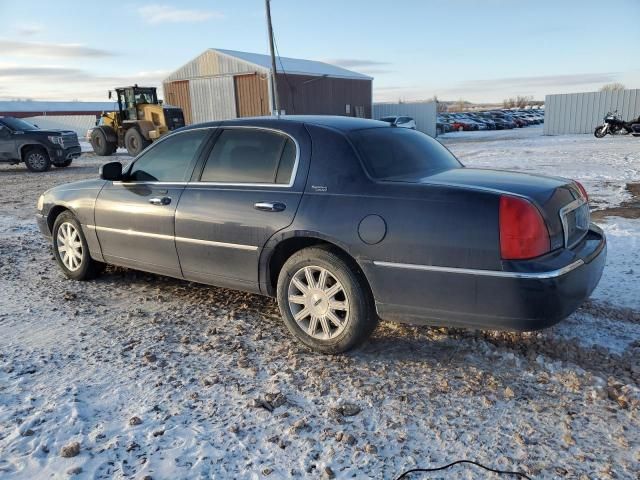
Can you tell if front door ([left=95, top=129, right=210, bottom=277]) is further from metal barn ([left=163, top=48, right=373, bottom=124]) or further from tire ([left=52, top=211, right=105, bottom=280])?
metal barn ([left=163, top=48, right=373, bottom=124])

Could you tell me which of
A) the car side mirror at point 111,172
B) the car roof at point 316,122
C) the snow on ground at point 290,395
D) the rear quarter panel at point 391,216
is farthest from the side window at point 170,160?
the rear quarter panel at point 391,216

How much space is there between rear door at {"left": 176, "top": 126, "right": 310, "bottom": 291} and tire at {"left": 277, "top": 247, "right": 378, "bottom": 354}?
1.00ft

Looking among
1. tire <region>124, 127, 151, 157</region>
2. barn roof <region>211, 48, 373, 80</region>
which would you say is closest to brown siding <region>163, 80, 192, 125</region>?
barn roof <region>211, 48, 373, 80</region>

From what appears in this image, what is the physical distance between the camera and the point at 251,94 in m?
34.2

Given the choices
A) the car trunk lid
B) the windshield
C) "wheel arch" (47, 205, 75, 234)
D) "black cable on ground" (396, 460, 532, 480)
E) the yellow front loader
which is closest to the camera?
"black cable on ground" (396, 460, 532, 480)

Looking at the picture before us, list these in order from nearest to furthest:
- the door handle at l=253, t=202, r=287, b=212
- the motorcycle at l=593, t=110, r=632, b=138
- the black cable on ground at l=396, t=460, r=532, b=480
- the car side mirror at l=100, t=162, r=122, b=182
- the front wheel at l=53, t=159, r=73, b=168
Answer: the black cable on ground at l=396, t=460, r=532, b=480, the door handle at l=253, t=202, r=287, b=212, the car side mirror at l=100, t=162, r=122, b=182, the front wheel at l=53, t=159, r=73, b=168, the motorcycle at l=593, t=110, r=632, b=138

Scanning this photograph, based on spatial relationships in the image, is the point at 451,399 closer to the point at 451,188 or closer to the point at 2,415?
the point at 451,188

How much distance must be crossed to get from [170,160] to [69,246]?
1729mm

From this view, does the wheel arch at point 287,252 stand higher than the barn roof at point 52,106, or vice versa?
the barn roof at point 52,106

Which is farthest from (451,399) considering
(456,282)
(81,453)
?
(81,453)

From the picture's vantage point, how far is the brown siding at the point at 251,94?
33.6 meters

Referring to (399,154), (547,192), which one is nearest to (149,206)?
(399,154)

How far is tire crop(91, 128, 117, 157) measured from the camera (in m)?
22.7

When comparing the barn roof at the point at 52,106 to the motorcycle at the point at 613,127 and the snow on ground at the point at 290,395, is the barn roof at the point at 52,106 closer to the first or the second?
the motorcycle at the point at 613,127
